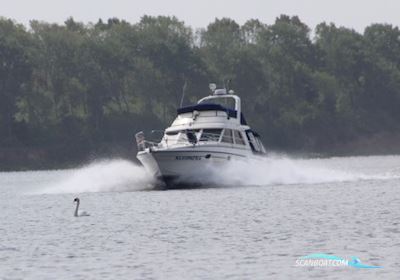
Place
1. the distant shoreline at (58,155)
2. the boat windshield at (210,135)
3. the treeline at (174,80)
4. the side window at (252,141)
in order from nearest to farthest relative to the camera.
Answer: the boat windshield at (210,135) → the side window at (252,141) → the distant shoreline at (58,155) → the treeline at (174,80)

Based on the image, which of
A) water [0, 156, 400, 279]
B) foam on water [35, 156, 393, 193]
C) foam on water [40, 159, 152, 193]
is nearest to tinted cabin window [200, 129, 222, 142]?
foam on water [35, 156, 393, 193]

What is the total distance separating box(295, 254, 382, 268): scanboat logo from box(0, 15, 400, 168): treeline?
329 ft

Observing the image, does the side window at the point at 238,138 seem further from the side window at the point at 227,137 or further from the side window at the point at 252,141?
the side window at the point at 252,141

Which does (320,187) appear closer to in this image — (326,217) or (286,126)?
(326,217)

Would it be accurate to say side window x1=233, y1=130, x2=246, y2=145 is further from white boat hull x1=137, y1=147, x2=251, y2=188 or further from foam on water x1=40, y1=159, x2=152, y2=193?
foam on water x1=40, y1=159, x2=152, y2=193

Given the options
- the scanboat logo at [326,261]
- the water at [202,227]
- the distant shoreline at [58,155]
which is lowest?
the scanboat logo at [326,261]

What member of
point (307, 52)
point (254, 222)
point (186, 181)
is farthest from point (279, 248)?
point (307, 52)

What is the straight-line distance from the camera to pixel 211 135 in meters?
64.2

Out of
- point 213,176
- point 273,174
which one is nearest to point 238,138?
point 213,176

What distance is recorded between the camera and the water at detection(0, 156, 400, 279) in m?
33.7

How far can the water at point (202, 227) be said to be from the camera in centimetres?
3366

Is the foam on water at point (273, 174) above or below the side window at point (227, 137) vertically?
below

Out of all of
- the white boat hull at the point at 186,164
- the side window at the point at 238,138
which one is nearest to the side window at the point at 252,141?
the side window at the point at 238,138

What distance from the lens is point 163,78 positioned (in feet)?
502
